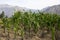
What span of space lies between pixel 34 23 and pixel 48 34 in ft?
10.9

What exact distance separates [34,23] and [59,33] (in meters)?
4.08

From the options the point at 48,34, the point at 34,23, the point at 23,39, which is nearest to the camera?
the point at 23,39

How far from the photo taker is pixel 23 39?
2494 centimetres

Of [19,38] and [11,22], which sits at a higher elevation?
[11,22]

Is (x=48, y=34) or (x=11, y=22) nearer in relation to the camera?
(x=11, y=22)

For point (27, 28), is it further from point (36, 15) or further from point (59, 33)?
point (59, 33)

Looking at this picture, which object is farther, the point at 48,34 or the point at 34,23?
the point at 48,34

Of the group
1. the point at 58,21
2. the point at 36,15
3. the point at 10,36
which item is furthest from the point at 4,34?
the point at 58,21

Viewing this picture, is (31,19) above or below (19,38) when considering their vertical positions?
above

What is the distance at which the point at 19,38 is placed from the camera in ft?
83.7

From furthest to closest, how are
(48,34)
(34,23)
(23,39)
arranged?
(48,34)
(34,23)
(23,39)

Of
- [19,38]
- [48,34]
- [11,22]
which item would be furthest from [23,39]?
[48,34]

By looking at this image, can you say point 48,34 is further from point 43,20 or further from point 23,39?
point 23,39

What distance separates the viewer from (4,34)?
26906 millimetres
